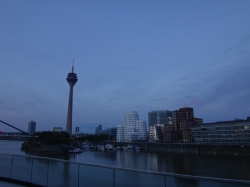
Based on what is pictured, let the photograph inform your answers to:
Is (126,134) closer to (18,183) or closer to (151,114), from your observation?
(151,114)

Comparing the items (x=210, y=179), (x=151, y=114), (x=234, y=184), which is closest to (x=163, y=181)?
(x=210, y=179)

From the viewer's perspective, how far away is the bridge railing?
14.3 ft

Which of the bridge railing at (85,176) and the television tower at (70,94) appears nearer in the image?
the bridge railing at (85,176)

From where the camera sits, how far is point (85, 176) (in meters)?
5.87

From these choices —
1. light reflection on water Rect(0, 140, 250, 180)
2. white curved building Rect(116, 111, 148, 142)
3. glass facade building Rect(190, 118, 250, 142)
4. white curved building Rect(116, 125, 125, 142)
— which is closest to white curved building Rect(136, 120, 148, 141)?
white curved building Rect(116, 111, 148, 142)

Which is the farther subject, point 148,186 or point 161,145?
point 161,145

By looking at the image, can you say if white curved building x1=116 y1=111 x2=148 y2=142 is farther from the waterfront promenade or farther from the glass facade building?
the waterfront promenade

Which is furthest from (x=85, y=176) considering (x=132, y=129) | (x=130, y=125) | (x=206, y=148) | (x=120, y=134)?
(x=120, y=134)

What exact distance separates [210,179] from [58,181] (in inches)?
171

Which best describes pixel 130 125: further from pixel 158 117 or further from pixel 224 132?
pixel 224 132

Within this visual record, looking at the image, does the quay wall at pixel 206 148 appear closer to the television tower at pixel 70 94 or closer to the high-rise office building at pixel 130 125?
the television tower at pixel 70 94

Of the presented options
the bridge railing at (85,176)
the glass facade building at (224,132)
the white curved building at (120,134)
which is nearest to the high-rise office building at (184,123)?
the glass facade building at (224,132)

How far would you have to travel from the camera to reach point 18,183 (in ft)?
23.3

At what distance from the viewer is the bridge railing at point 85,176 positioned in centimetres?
435
